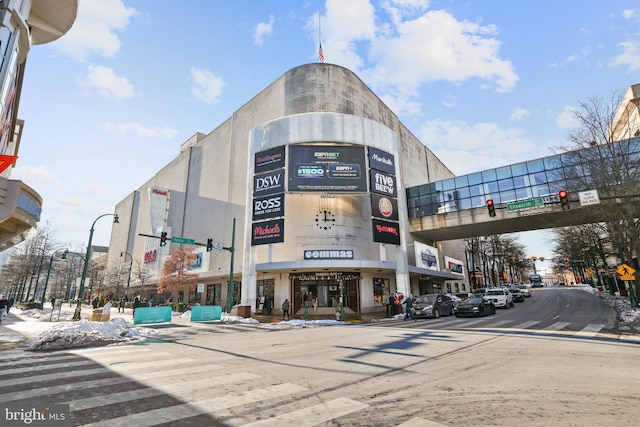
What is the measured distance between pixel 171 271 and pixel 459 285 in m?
45.9

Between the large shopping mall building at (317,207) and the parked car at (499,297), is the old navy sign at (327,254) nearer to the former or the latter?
the large shopping mall building at (317,207)

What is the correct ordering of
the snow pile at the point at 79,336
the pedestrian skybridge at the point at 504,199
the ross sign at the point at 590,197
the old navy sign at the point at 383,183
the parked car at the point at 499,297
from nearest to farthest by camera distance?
1. the snow pile at the point at 79,336
2. the ross sign at the point at 590,197
3. the parked car at the point at 499,297
4. the pedestrian skybridge at the point at 504,199
5. the old navy sign at the point at 383,183

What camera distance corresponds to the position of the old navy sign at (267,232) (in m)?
28.7

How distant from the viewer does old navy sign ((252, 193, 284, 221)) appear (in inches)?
1148

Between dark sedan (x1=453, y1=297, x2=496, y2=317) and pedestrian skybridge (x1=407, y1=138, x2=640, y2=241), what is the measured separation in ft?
26.0

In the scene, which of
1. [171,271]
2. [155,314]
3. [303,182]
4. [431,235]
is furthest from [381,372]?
[171,271]

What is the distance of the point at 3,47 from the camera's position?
14.8 meters

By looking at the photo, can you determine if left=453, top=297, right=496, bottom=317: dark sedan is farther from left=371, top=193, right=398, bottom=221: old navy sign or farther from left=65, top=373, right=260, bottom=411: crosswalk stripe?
left=65, top=373, right=260, bottom=411: crosswalk stripe

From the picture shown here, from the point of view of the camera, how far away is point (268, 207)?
29.8 metres

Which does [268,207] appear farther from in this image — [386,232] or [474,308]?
[474,308]

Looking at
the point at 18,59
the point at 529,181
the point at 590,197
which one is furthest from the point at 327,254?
the point at 18,59

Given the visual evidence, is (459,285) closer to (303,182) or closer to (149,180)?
(303,182)

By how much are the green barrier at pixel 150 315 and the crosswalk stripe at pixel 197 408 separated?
19446mm

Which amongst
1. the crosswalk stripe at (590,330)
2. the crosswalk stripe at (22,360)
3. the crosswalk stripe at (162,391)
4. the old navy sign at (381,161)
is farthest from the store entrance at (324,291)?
the crosswalk stripe at (162,391)
